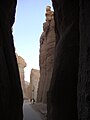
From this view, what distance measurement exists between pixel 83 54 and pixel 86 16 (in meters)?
1.05

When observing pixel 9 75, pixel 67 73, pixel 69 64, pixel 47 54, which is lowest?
pixel 9 75

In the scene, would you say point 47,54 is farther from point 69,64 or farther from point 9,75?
point 69,64

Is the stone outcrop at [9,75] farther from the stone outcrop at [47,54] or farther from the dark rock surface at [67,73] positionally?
the stone outcrop at [47,54]

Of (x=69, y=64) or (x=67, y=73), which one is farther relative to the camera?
(x=69, y=64)

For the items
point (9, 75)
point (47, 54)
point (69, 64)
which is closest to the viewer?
point (69, 64)

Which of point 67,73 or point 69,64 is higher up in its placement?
point 69,64

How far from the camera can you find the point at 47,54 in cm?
2934

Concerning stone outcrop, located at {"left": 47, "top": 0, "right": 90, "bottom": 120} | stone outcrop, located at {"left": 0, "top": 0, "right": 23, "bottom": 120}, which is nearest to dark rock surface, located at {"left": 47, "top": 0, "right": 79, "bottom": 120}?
stone outcrop, located at {"left": 47, "top": 0, "right": 90, "bottom": 120}

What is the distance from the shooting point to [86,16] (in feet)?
22.9

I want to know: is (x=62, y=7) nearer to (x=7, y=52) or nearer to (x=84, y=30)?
(x=7, y=52)

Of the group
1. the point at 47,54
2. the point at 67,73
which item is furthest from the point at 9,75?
the point at 47,54

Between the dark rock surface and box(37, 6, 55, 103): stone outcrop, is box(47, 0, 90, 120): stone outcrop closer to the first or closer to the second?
the dark rock surface

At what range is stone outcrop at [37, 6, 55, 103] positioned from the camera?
Answer: 2819 cm

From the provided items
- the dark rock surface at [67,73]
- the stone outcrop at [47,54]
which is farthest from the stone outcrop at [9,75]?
the stone outcrop at [47,54]
